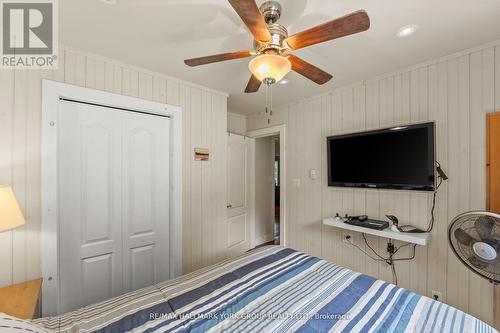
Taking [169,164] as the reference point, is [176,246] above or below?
below

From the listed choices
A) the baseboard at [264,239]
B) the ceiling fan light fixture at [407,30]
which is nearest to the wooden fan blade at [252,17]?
the ceiling fan light fixture at [407,30]

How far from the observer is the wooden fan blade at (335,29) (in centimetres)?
97

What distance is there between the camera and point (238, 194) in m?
3.57

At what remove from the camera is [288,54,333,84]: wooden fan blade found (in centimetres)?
132

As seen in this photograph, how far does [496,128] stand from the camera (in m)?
1.67

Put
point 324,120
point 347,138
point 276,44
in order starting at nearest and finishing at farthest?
1. point 276,44
2. point 347,138
3. point 324,120

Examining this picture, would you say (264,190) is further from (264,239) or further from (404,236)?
(404,236)

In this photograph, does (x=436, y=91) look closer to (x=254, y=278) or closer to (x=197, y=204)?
(x=254, y=278)

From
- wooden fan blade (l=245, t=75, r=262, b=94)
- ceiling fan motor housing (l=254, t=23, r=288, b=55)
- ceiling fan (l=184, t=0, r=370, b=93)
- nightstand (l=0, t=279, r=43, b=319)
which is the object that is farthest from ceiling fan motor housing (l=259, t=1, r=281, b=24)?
nightstand (l=0, t=279, r=43, b=319)

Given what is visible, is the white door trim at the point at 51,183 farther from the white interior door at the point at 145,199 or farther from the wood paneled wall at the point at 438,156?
the wood paneled wall at the point at 438,156

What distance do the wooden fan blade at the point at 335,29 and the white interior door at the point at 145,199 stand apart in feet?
5.26

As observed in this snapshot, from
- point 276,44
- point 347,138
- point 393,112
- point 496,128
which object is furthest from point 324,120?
point 276,44

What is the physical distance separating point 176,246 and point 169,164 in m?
0.85

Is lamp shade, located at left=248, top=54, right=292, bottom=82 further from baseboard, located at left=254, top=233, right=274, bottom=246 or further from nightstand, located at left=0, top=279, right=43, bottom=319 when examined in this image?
baseboard, located at left=254, top=233, right=274, bottom=246
